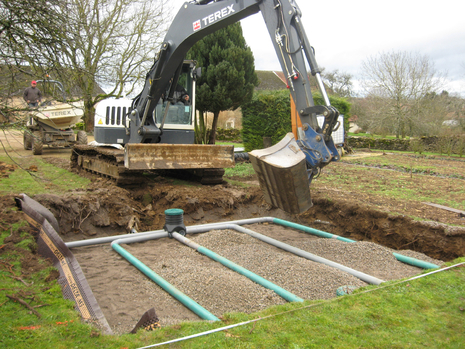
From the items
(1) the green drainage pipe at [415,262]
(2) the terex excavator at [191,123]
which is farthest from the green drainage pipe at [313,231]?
(2) the terex excavator at [191,123]

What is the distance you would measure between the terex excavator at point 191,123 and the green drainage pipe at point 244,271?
0.98m

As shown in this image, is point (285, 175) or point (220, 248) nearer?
point (285, 175)

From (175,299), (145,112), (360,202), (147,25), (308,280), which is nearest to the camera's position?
(175,299)

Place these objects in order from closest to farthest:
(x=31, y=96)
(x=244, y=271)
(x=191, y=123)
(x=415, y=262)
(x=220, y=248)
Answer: (x=244, y=271)
(x=415, y=262)
(x=220, y=248)
(x=31, y=96)
(x=191, y=123)

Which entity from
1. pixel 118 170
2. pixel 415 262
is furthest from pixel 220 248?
pixel 118 170

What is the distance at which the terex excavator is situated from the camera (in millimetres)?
4555

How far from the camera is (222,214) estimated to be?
24.8ft

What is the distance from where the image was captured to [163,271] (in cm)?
453

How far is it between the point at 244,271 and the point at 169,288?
933mm

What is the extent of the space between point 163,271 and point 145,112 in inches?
172

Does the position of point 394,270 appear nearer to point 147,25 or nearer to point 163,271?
point 163,271

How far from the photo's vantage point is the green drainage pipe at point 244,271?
11.9 ft

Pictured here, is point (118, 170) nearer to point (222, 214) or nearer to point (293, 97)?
point (222, 214)

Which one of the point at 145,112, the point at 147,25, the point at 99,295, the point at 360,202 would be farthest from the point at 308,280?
the point at 147,25
